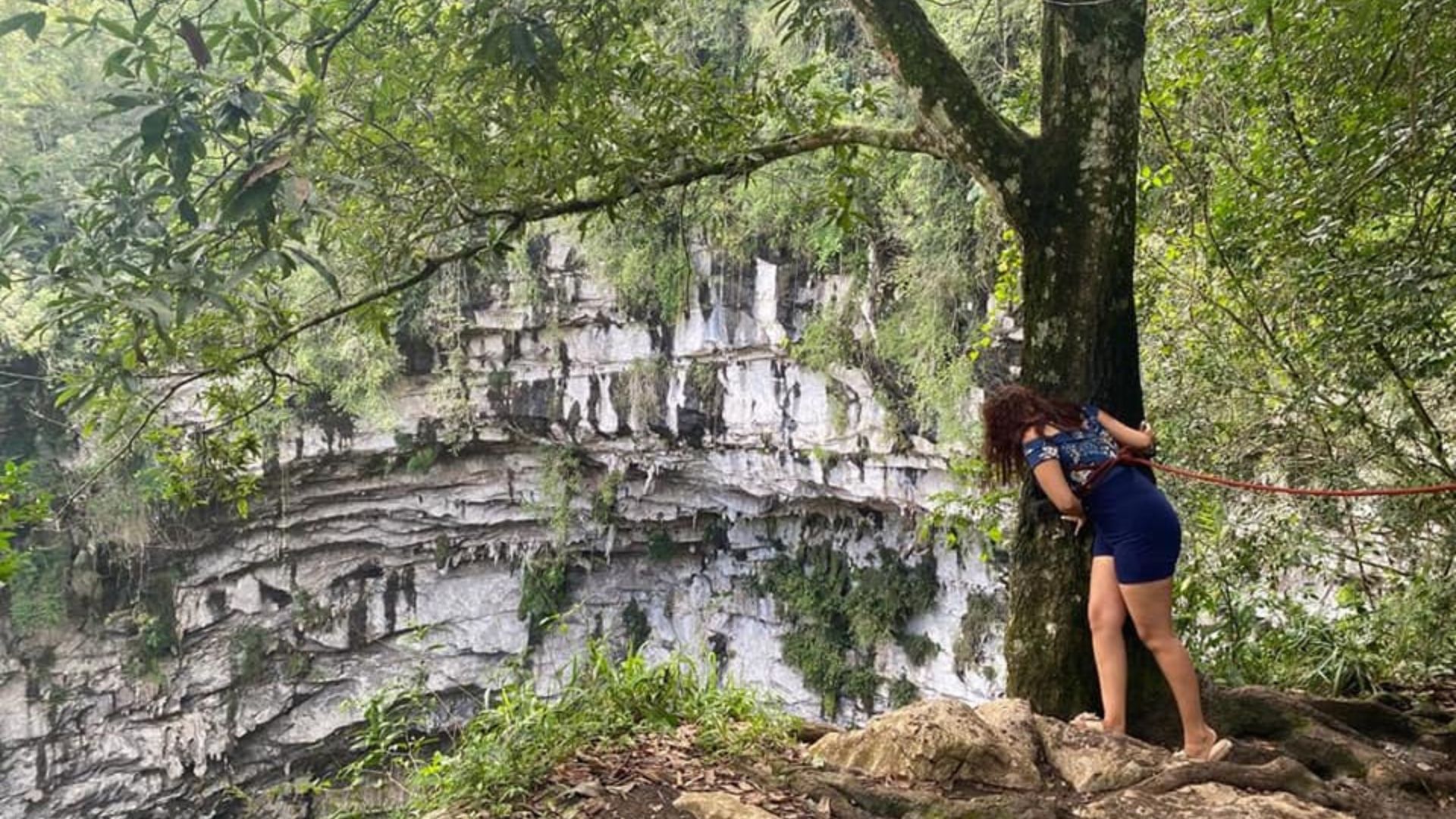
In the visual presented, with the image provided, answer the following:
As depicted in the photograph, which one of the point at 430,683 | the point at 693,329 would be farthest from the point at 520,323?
the point at 430,683

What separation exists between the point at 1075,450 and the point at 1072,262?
1.96 feet

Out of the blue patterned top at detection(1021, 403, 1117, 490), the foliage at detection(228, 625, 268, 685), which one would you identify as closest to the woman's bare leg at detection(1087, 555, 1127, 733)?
the blue patterned top at detection(1021, 403, 1117, 490)

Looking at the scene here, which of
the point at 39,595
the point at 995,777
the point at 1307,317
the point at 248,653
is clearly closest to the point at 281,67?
the point at 995,777

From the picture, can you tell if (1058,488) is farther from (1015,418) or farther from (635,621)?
(635,621)

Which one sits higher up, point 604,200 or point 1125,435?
point 604,200

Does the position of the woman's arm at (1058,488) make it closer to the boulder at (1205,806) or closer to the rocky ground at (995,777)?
the rocky ground at (995,777)

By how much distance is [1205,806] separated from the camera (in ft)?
6.72

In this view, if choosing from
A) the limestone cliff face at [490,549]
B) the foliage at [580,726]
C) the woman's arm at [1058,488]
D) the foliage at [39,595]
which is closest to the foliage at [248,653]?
the limestone cliff face at [490,549]

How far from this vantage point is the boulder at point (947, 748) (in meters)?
2.25

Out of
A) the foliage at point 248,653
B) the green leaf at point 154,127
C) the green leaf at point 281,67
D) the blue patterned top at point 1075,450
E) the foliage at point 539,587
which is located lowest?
the foliage at point 248,653

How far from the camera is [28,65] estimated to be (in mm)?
11836

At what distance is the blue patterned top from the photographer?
2535 millimetres

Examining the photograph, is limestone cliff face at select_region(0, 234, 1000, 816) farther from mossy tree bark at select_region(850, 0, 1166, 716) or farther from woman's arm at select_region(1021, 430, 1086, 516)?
woman's arm at select_region(1021, 430, 1086, 516)

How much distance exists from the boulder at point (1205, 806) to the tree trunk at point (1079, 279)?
0.63m
